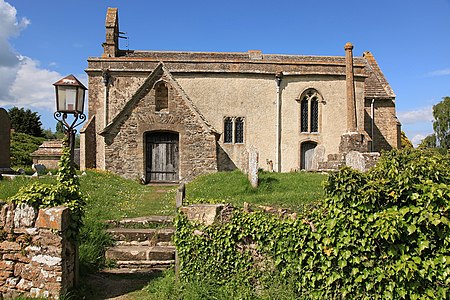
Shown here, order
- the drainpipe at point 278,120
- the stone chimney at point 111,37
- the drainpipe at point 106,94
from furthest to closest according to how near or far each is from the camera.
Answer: the stone chimney at point 111,37, the drainpipe at point 278,120, the drainpipe at point 106,94

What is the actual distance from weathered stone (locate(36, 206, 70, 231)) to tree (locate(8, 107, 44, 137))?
120 ft

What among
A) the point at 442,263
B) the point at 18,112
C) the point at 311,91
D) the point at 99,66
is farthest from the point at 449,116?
the point at 18,112

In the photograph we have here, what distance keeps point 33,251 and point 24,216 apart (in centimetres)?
53

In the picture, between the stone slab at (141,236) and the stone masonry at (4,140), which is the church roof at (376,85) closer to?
the stone slab at (141,236)

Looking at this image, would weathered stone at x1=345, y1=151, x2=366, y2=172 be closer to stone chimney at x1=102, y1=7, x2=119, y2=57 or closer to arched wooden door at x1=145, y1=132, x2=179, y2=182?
arched wooden door at x1=145, y1=132, x2=179, y2=182

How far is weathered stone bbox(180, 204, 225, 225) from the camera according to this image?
5129mm

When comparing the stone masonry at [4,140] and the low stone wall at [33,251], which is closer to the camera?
the low stone wall at [33,251]

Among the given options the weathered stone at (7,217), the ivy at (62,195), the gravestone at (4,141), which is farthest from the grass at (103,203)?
the gravestone at (4,141)

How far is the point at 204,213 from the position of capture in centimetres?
517

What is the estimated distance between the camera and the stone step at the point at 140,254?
6363mm

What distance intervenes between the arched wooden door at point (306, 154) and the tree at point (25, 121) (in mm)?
31324

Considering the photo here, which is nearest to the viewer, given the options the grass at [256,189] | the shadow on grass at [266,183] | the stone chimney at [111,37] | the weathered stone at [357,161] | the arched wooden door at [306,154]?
the grass at [256,189]

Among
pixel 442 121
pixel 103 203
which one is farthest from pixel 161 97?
pixel 442 121

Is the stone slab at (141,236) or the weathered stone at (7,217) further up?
the weathered stone at (7,217)
